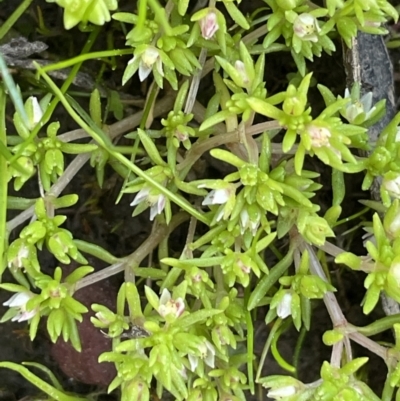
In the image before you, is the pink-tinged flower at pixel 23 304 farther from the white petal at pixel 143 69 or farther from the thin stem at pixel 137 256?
the white petal at pixel 143 69

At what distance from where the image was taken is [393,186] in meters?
1.51

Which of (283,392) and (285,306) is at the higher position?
(285,306)

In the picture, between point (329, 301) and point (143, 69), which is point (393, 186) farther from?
point (143, 69)

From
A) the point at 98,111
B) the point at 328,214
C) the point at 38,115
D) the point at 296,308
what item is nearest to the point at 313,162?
Answer: the point at 328,214

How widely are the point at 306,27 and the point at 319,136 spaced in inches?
11.9

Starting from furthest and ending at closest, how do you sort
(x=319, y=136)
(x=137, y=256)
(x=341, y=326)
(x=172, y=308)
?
(x=137, y=256) < (x=341, y=326) < (x=172, y=308) < (x=319, y=136)

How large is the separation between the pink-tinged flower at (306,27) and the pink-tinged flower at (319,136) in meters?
0.27

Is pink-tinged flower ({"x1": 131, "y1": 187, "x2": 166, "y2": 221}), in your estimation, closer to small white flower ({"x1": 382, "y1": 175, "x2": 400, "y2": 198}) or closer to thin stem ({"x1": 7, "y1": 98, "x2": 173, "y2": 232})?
thin stem ({"x1": 7, "y1": 98, "x2": 173, "y2": 232})

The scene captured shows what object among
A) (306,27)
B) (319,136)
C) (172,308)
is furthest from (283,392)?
(306,27)

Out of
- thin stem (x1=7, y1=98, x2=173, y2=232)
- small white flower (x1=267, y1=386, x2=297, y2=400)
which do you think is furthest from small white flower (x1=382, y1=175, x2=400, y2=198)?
thin stem (x1=7, y1=98, x2=173, y2=232)

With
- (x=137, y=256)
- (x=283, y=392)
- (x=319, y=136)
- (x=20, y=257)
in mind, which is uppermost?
(x=319, y=136)

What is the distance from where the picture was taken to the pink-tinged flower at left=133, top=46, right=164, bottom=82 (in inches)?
59.7

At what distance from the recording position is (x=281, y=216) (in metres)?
1.62

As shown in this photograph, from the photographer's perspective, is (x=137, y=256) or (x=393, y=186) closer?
(x=393, y=186)
